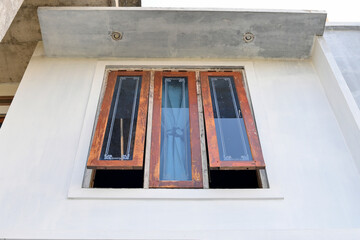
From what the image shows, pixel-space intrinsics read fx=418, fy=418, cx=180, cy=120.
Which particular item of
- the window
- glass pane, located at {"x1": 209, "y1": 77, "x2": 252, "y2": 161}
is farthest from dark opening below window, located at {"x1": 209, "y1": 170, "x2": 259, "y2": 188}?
glass pane, located at {"x1": 209, "y1": 77, "x2": 252, "y2": 161}

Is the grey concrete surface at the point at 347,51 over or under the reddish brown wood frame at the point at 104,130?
over

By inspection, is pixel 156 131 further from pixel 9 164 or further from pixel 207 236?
pixel 207 236

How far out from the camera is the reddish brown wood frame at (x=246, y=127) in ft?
13.9

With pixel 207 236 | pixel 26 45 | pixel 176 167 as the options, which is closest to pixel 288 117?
pixel 176 167

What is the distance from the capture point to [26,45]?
6.29m

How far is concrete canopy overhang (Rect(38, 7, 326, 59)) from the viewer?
5.58 m

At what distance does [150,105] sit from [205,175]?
1.32 m

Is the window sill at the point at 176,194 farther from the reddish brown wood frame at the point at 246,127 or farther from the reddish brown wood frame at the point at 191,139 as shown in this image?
the reddish brown wood frame at the point at 246,127

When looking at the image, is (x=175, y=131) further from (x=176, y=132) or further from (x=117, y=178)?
(x=117, y=178)

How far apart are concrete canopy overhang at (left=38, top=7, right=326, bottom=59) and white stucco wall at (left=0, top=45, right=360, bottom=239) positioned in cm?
39

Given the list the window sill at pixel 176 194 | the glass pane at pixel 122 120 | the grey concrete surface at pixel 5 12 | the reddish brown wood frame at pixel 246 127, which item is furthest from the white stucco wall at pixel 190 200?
the grey concrete surface at pixel 5 12

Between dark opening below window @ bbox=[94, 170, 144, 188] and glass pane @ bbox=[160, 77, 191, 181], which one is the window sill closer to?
glass pane @ bbox=[160, 77, 191, 181]

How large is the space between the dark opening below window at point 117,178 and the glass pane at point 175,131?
662 millimetres

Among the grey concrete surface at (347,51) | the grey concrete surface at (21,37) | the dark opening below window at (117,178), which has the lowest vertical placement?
the dark opening below window at (117,178)
